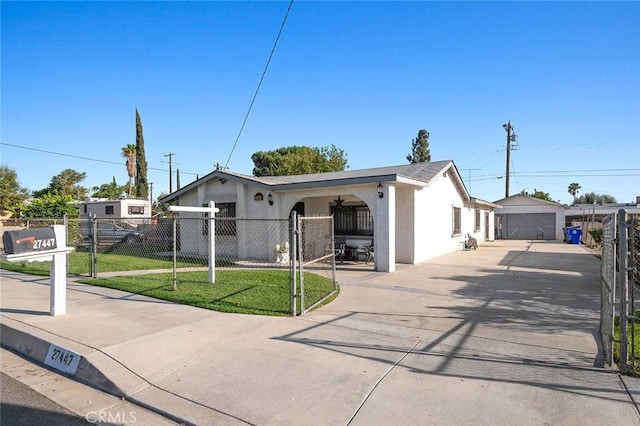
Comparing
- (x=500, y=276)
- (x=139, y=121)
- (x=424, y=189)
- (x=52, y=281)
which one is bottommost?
(x=500, y=276)

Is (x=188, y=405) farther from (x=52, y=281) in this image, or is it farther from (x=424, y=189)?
(x=424, y=189)

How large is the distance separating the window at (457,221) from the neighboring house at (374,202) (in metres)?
0.25

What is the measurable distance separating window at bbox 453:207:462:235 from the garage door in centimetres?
1375

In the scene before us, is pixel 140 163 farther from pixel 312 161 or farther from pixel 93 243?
pixel 93 243

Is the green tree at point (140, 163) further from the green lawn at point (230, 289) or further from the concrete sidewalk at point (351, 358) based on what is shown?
the concrete sidewalk at point (351, 358)

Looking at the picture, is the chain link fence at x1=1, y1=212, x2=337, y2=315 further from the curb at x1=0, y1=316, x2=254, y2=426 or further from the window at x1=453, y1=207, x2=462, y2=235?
the window at x1=453, y1=207, x2=462, y2=235

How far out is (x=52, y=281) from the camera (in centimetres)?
639

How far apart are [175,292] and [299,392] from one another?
17.4ft

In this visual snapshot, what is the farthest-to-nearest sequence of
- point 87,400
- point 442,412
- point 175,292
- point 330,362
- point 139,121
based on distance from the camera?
1. point 139,121
2. point 175,292
3. point 330,362
4. point 87,400
5. point 442,412

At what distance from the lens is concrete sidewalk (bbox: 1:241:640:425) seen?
343 centimetres

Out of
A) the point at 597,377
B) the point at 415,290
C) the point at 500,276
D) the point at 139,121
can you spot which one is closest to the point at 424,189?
the point at 500,276

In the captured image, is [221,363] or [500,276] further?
[500,276]

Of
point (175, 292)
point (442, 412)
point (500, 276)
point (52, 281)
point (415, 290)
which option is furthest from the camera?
point (500, 276)

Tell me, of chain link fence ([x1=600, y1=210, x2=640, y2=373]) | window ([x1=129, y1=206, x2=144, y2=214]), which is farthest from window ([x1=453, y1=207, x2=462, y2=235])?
window ([x1=129, y1=206, x2=144, y2=214])
